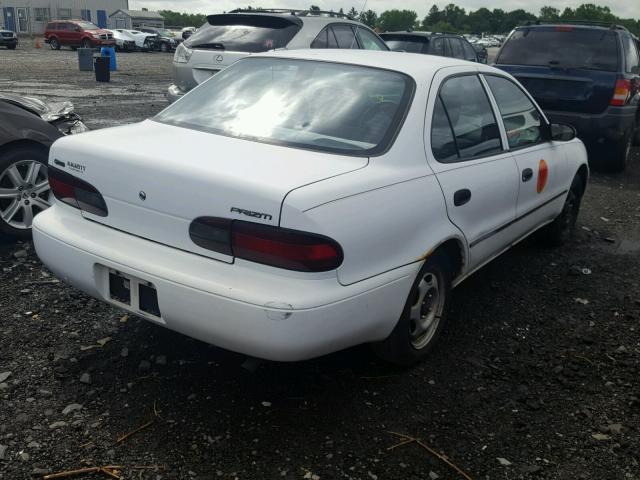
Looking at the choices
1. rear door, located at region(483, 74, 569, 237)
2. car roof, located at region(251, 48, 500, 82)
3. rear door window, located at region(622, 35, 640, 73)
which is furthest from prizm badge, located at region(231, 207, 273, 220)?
rear door window, located at region(622, 35, 640, 73)

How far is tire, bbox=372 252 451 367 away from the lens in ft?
10.7

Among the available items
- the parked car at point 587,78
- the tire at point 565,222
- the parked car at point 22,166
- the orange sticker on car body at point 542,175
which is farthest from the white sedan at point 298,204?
the parked car at point 587,78

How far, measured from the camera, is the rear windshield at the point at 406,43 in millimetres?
13234

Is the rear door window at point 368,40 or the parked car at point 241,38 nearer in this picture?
the parked car at point 241,38

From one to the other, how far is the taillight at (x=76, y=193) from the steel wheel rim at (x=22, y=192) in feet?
5.68

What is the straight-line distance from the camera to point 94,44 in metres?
37.6

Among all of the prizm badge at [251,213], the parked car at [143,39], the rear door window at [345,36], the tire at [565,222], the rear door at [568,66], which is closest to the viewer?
the prizm badge at [251,213]

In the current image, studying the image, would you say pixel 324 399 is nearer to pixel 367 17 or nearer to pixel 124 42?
pixel 367 17

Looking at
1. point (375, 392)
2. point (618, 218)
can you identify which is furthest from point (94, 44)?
point (375, 392)

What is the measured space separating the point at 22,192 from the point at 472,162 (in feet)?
11.0

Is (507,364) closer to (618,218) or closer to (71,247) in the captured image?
(71,247)

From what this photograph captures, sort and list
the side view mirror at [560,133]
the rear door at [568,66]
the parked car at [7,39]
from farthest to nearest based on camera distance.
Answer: the parked car at [7,39] < the rear door at [568,66] < the side view mirror at [560,133]

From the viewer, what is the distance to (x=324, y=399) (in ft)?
10.5

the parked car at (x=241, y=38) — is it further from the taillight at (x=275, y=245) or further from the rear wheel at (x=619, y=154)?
the taillight at (x=275, y=245)
